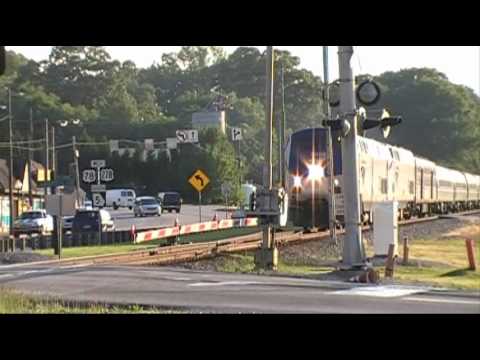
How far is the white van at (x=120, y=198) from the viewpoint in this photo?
71.0 m

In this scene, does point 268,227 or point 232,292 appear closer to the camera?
point 232,292

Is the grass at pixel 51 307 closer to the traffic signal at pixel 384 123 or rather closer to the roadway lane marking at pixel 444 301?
the roadway lane marking at pixel 444 301

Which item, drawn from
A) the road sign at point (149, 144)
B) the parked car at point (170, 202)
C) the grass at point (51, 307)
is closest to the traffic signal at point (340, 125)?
the grass at point (51, 307)

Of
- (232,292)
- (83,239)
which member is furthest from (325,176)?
(232,292)

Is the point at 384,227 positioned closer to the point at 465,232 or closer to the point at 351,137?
the point at 351,137

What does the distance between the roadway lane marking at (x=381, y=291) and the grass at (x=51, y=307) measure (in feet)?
13.0

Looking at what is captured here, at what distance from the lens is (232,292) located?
1566 centimetres

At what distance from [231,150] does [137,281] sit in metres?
53.4

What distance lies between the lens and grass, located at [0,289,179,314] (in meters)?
12.1

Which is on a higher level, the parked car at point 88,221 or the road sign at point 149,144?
the road sign at point 149,144

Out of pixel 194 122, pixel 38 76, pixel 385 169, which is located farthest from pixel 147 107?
pixel 385 169

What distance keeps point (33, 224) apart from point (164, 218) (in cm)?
1084
